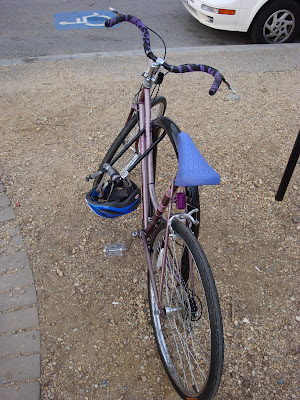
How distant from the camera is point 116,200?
2.70 m

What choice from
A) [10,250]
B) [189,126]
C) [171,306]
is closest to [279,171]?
[189,126]

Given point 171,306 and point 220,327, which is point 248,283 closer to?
point 171,306

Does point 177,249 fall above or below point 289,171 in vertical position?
above

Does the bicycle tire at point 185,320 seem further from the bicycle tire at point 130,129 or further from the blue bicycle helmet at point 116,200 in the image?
the bicycle tire at point 130,129

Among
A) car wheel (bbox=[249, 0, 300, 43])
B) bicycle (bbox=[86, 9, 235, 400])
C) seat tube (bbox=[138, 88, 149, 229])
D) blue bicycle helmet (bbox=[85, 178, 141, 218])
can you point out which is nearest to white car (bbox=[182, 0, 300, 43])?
car wheel (bbox=[249, 0, 300, 43])

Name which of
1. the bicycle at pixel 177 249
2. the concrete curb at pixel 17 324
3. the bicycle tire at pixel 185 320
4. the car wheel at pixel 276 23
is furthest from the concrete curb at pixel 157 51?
the bicycle tire at pixel 185 320

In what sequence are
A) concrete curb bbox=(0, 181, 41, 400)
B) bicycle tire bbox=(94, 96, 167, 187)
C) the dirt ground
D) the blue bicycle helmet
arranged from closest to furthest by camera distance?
concrete curb bbox=(0, 181, 41, 400) → the dirt ground → the blue bicycle helmet → bicycle tire bbox=(94, 96, 167, 187)

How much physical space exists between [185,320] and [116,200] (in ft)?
3.29

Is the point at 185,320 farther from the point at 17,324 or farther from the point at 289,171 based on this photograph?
the point at 289,171

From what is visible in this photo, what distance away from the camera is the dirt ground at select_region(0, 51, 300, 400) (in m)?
2.29

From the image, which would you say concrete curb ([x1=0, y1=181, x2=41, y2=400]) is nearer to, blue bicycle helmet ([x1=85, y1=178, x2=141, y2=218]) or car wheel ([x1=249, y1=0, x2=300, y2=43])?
blue bicycle helmet ([x1=85, y1=178, x2=141, y2=218])

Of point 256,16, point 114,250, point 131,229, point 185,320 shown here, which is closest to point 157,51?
point 256,16

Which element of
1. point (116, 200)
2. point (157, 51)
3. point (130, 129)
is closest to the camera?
point (116, 200)

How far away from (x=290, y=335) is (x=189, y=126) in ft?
8.48
